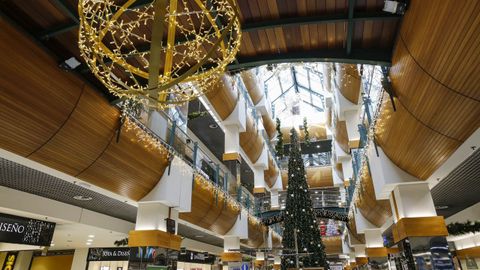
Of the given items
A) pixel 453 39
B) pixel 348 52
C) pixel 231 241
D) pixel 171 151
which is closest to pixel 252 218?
pixel 231 241

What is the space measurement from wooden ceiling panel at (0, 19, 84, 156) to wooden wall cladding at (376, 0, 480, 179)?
5.61 m

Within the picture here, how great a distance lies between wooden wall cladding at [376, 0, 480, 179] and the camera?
3.92 meters

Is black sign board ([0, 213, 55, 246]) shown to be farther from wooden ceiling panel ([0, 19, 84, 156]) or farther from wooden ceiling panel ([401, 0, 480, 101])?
wooden ceiling panel ([401, 0, 480, 101])

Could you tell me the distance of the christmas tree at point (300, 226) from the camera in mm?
12289

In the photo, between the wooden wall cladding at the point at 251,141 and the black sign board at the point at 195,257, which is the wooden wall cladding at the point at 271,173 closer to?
the wooden wall cladding at the point at 251,141

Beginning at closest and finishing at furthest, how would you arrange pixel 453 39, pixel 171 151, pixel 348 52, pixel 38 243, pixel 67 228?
pixel 453 39
pixel 348 52
pixel 171 151
pixel 38 243
pixel 67 228

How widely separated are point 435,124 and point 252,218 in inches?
622

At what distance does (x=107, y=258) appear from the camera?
16.7 metres

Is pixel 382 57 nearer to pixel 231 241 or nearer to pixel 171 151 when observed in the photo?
pixel 171 151

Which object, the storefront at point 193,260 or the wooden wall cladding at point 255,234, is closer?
the storefront at point 193,260

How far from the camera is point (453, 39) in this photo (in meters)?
3.99

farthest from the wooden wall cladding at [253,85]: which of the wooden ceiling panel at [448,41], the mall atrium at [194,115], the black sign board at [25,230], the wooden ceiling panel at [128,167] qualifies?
the wooden ceiling panel at [448,41]

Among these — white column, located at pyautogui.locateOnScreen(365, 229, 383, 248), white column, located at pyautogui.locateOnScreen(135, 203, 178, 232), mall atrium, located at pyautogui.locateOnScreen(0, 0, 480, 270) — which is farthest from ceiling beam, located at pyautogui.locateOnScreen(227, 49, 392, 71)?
white column, located at pyautogui.locateOnScreen(365, 229, 383, 248)

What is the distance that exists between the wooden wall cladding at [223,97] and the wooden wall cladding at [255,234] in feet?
25.5
